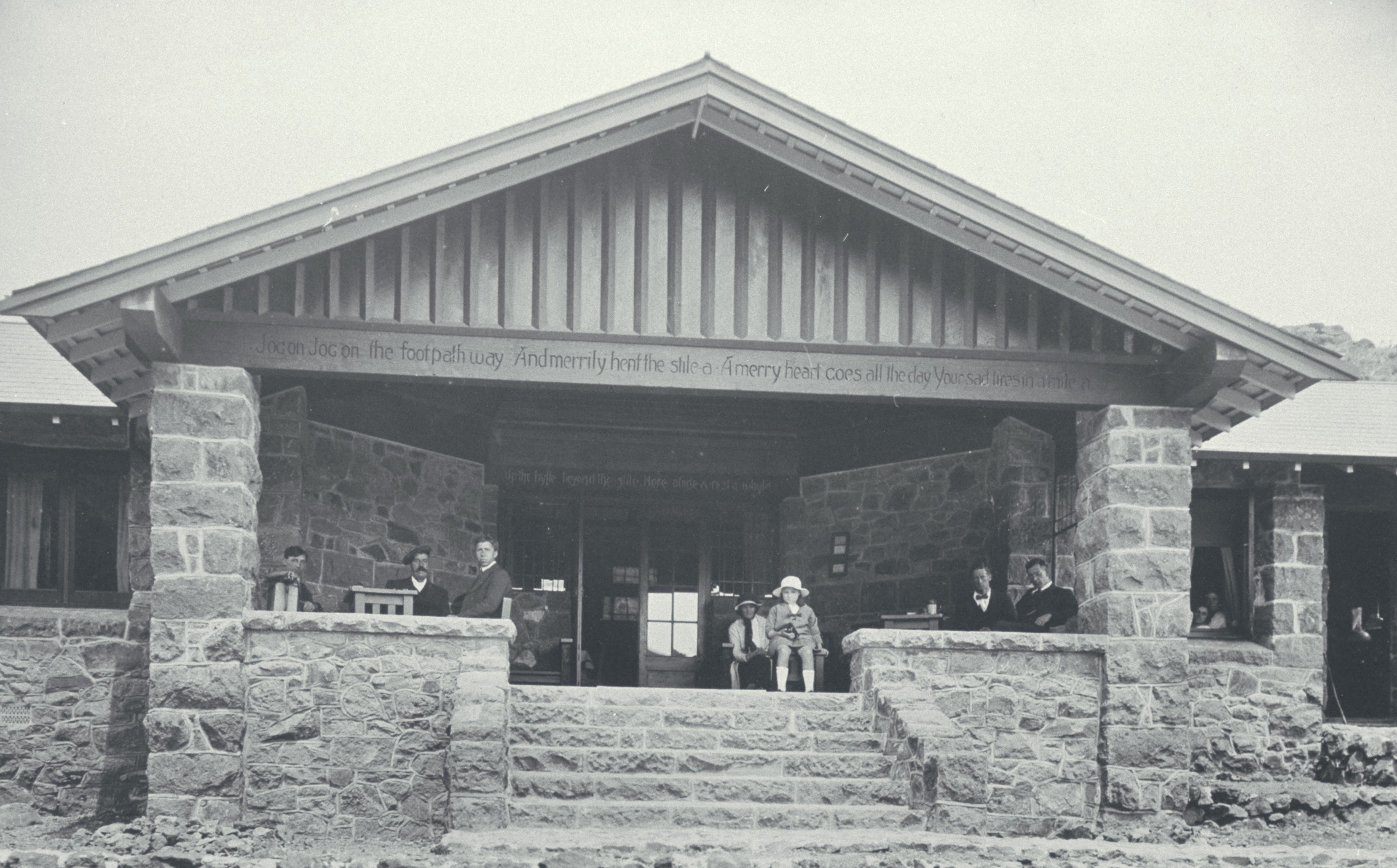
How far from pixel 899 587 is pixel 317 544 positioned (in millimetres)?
6155

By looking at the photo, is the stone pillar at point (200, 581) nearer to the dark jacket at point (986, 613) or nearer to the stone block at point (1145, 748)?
the dark jacket at point (986, 613)

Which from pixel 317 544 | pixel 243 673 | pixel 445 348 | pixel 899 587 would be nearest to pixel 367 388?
pixel 317 544

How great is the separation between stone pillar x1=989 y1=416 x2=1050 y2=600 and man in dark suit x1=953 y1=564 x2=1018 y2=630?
646mm

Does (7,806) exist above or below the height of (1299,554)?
below

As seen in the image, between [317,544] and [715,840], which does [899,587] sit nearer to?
[317,544]

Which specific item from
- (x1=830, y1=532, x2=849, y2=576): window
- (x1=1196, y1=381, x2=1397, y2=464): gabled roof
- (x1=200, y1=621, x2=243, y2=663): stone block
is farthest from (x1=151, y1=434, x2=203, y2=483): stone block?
(x1=1196, y1=381, x2=1397, y2=464): gabled roof

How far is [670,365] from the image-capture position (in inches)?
536

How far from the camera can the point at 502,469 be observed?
721 inches

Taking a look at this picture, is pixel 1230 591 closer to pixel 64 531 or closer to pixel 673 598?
pixel 673 598

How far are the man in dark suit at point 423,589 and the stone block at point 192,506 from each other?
1883 mm

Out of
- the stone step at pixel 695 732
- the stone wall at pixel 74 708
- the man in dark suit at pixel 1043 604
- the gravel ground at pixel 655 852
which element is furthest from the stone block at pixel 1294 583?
the stone wall at pixel 74 708

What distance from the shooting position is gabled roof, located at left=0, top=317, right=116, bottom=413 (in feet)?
49.4

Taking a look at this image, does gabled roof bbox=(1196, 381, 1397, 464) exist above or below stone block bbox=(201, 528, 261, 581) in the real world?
above

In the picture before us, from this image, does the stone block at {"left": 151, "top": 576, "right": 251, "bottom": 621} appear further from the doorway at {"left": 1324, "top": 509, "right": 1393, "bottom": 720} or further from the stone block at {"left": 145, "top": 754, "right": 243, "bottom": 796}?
the doorway at {"left": 1324, "top": 509, "right": 1393, "bottom": 720}
